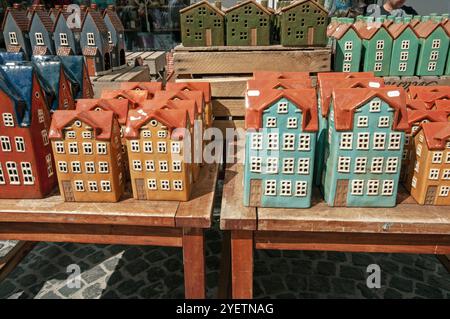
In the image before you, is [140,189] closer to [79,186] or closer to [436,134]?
[79,186]

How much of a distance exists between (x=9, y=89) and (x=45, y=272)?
305cm

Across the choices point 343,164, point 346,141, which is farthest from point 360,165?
point 346,141

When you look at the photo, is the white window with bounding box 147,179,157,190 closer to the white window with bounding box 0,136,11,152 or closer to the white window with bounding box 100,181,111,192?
the white window with bounding box 100,181,111,192

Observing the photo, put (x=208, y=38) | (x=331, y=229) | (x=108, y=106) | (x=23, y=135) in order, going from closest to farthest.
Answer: (x=331, y=229)
(x=23, y=135)
(x=108, y=106)
(x=208, y=38)

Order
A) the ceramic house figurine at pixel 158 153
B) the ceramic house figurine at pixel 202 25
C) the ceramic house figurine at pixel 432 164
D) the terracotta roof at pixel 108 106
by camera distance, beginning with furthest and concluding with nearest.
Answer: the ceramic house figurine at pixel 202 25, the terracotta roof at pixel 108 106, the ceramic house figurine at pixel 158 153, the ceramic house figurine at pixel 432 164

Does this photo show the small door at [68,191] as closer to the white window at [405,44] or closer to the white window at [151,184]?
the white window at [151,184]

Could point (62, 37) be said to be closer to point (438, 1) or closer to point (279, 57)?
point (279, 57)

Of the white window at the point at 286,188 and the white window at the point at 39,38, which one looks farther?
the white window at the point at 39,38

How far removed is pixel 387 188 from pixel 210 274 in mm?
2828

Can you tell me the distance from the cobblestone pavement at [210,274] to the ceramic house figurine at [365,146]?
6.95ft

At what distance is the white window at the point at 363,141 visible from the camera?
2.76m

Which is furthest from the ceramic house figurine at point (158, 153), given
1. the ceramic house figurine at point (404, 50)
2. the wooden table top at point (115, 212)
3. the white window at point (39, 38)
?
the white window at point (39, 38)

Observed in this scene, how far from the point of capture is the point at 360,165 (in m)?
2.83
